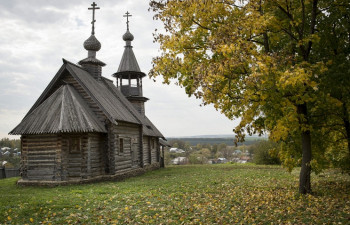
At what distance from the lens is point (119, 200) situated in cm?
1097

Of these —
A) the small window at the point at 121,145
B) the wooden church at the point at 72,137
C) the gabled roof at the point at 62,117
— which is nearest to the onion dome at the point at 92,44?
the wooden church at the point at 72,137

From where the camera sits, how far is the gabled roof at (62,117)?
52.4 feet

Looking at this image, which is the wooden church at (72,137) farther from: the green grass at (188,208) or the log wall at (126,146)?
the green grass at (188,208)

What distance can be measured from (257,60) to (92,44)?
18.4 m

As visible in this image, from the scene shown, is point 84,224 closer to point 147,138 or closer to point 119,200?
point 119,200

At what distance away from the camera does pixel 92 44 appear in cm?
2333

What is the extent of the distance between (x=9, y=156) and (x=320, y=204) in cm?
6142

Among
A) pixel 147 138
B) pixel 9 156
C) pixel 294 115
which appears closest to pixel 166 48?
pixel 294 115

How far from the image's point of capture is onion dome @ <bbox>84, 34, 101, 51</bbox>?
23.3 m

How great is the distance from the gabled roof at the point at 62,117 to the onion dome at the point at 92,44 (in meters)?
6.11

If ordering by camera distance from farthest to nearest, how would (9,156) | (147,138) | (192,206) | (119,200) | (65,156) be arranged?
(9,156), (147,138), (65,156), (119,200), (192,206)

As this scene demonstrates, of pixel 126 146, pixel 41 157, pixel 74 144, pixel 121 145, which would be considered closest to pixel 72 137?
pixel 74 144

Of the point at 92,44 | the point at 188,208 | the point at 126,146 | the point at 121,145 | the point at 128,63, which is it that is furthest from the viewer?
the point at 128,63

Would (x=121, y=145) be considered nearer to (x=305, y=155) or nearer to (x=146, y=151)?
(x=146, y=151)
